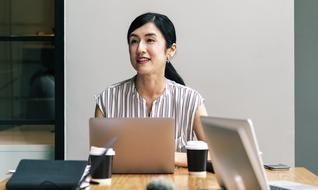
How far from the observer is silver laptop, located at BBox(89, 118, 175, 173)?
7.33ft

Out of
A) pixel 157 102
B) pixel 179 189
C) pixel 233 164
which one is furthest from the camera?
pixel 157 102

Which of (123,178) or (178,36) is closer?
(123,178)

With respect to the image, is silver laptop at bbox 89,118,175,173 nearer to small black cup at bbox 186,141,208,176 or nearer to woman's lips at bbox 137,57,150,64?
small black cup at bbox 186,141,208,176

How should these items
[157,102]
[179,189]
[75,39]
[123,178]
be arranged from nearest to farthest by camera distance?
[179,189] < [123,178] < [157,102] < [75,39]

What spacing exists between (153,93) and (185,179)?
795mm

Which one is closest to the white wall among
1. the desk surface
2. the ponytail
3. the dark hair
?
the ponytail

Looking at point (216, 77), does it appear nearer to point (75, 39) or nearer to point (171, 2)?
point (171, 2)

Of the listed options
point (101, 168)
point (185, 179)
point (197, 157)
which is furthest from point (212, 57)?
point (101, 168)

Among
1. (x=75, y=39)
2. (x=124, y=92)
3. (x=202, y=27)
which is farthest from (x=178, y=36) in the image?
(x=124, y=92)

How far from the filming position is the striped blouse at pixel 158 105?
287 centimetres

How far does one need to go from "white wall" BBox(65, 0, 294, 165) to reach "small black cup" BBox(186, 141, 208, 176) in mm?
1614

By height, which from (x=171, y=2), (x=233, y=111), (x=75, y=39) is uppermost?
(x=171, y=2)

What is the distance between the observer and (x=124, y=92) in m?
2.92

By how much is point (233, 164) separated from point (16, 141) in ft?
8.64
